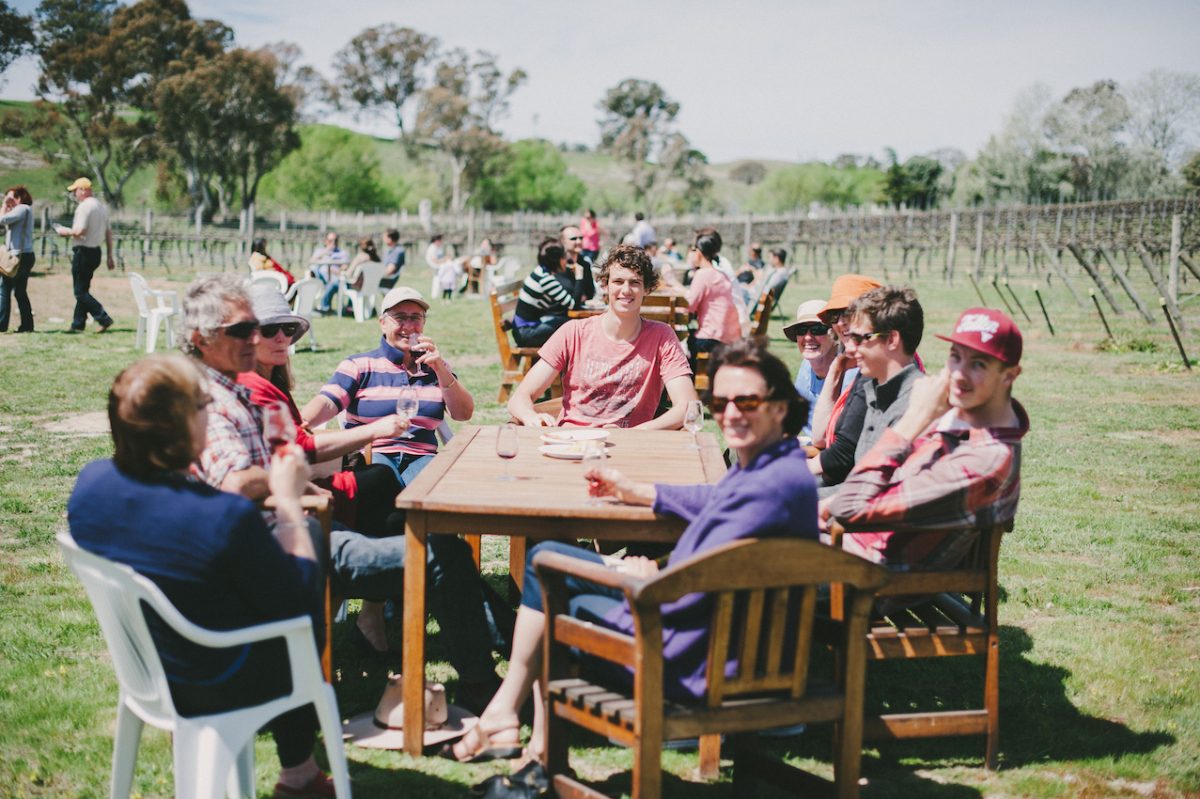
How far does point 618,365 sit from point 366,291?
521 inches

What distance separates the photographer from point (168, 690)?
2375mm

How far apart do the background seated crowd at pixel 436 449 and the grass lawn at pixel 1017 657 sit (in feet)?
1.92

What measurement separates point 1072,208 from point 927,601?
38.0m

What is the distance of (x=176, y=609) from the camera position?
2332 millimetres

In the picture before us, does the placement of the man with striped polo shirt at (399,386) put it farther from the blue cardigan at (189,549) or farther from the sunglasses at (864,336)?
the blue cardigan at (189,549)

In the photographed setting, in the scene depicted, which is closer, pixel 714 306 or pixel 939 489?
pixel 939 489

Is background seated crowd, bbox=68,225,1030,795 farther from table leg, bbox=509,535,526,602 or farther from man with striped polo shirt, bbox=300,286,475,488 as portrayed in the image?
table leg, bbox=509,535,526,602

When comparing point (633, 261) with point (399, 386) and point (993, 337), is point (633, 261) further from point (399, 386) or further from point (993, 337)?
point (993, 337)

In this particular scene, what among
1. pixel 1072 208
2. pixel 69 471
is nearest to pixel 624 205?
pixel 1072 208

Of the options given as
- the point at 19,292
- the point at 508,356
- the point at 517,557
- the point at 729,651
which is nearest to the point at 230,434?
the point at 729,651

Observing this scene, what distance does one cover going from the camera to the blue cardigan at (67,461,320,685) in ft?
7.48

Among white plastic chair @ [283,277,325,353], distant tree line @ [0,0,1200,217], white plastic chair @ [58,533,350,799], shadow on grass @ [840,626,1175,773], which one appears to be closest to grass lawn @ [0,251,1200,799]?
shadow on grass @ [840,626,1175,773]

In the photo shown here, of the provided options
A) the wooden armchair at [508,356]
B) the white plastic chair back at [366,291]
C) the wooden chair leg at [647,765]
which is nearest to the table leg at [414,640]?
the wooden chair leg at [647,765]

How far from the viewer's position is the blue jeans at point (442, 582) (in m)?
3.39
